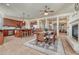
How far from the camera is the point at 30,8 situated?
282cm

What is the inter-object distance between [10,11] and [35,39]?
983 millimetres

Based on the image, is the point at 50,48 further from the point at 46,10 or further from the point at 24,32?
the point at 46,10

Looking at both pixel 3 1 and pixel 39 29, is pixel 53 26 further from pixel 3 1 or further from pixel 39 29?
pixel 3 1

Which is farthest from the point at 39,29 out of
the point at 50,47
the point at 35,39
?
the point at 50,47

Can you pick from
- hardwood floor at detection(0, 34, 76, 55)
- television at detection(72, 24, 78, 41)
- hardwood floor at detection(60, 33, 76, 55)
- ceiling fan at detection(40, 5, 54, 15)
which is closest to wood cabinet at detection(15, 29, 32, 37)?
hardwood floor at detection(0, 34, 76, 55)

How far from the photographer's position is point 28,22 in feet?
9.45

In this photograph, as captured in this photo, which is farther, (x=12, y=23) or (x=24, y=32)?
(x=24, y=32)

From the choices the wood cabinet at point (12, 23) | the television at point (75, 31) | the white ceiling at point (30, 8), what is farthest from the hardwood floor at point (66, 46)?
the wood cabinet at point (12, 23)

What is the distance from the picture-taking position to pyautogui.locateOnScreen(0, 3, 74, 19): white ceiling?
9.00ft

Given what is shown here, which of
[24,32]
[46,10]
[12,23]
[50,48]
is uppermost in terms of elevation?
[46,10]

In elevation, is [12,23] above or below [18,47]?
above

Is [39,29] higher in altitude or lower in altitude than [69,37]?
higher

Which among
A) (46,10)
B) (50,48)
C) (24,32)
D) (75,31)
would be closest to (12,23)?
(24,32)

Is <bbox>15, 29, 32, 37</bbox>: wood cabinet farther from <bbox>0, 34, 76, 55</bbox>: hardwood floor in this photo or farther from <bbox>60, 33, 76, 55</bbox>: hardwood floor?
<bbox>60, 33, 76, 55</bbox>: hardwood floor
